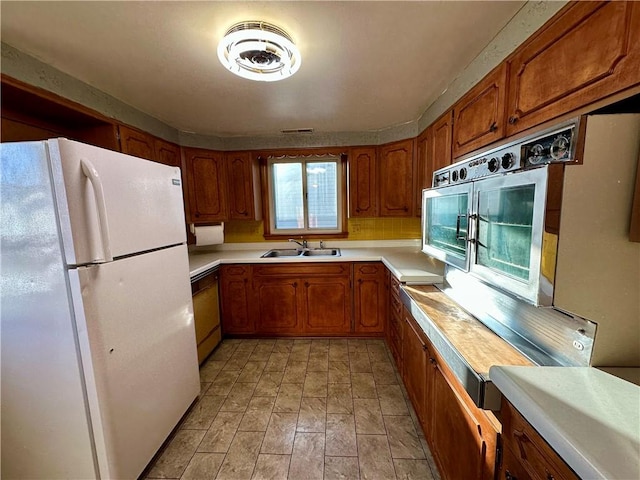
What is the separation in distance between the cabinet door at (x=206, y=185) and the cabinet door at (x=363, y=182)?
1.45 meters

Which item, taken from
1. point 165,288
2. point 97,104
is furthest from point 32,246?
point 97,104

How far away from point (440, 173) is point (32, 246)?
214 cm

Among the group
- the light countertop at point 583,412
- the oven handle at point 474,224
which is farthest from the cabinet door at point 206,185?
the light countertop at point 583,412

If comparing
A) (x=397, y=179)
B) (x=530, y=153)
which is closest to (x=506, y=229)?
(x=530, y=153)

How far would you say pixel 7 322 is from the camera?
3.55 feet

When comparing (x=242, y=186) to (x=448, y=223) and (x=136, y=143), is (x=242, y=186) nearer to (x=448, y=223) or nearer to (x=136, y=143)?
(x=136, y=143)

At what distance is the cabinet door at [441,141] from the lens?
1.73 metres

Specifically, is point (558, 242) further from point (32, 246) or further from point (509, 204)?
point (32, 246)

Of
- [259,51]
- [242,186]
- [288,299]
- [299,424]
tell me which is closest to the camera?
[259,51]

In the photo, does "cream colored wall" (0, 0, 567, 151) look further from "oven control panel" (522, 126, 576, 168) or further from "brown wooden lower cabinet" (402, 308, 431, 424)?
"brown wooden lower cabinet" (402, 308, 431, 424)

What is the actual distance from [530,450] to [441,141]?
1.80 m

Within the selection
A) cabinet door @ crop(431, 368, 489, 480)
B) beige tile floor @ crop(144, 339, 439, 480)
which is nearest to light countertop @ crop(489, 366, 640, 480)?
cabinet door @ crop(431, 368, 489, 480)

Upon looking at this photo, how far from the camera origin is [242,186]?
9.52ft

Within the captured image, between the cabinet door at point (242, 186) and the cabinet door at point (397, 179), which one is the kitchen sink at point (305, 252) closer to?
the cabinet door at point (242, 186)
